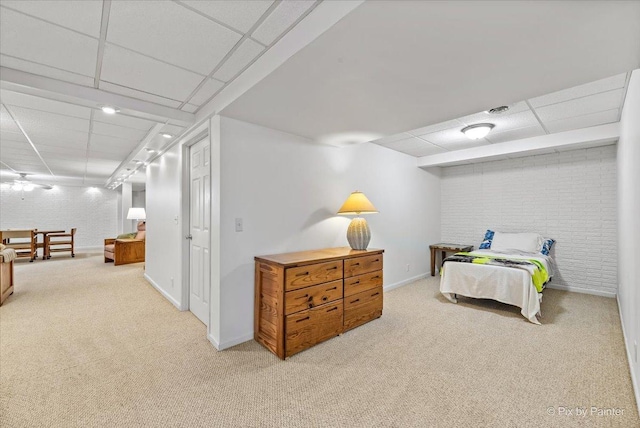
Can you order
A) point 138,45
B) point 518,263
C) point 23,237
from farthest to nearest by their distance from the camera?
point 23,237
point 518,263
point 138,45

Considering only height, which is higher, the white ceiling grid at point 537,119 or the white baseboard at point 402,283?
the white ceiling grid at point 537,119

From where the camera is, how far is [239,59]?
1.96m

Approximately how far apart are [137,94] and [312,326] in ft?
8.74

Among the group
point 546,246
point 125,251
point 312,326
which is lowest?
point 312,326

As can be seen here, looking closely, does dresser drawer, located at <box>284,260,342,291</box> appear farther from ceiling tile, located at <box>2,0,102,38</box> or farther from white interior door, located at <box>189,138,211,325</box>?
ceiling tile, located at <box>2,0,102,38</box>

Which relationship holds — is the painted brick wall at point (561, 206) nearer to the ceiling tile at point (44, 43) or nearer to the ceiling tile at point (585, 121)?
the ceiling tile at point (585, 121)

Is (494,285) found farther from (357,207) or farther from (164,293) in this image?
(164,293)

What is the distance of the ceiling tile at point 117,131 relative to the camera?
3349 millimetres

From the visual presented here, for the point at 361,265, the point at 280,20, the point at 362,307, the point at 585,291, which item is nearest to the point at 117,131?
the point at 280,20

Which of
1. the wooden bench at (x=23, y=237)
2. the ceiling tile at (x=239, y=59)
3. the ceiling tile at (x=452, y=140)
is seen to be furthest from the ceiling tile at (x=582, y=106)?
the wooden bench at (x=23, y=237)

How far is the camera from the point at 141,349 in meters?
2.51

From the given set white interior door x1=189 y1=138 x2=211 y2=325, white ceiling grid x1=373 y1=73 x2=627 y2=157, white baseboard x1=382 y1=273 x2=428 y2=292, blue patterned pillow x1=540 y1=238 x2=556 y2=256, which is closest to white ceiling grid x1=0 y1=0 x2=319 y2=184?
white interior door x1=189 y1=138 x2=211 y2=325

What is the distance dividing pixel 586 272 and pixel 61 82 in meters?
6.79

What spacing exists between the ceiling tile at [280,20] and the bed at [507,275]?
11.4ft
